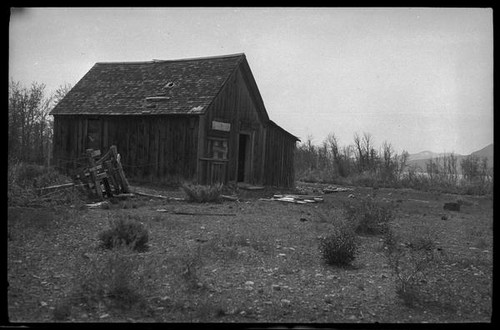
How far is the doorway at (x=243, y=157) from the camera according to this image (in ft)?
65.8

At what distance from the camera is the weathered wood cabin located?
17.3 meters

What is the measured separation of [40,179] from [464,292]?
10.9 m

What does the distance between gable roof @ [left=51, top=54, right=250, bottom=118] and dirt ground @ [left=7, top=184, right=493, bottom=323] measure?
343 inches

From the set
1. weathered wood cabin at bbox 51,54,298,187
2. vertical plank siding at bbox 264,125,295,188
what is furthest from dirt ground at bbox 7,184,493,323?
vertical plank siding at bbox 264,125,295,188

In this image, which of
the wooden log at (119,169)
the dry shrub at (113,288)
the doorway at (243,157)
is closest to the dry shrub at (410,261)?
the dry shrub at (113,288)

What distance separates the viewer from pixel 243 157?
20766 mm

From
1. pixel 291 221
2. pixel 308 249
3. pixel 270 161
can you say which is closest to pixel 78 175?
pixel 291 221

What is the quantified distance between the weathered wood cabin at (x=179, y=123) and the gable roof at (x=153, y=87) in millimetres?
45

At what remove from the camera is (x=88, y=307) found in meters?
4.35

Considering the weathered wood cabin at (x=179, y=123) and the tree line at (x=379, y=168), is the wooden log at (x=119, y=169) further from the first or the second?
the tree line at (x=379, y=168)

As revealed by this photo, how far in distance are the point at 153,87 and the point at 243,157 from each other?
5246 mm

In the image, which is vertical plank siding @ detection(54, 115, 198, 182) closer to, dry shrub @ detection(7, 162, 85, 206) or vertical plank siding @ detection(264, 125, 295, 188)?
dry shrub @ detection(7, 162, 85, 206)

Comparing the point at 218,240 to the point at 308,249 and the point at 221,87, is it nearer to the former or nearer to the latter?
the point at 308,249

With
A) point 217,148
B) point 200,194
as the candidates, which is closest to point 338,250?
point 200,194
